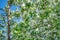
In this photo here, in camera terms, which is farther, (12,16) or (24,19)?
(12,16)

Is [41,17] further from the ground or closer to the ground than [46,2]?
closer to the ground

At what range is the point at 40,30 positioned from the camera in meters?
14.3

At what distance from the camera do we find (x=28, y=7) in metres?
14.7

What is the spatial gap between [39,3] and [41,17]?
4.22 ft

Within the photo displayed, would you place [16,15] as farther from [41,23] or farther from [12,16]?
[41,23]

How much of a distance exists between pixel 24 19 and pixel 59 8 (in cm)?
258

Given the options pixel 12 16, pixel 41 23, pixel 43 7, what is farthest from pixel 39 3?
pixel 12 16

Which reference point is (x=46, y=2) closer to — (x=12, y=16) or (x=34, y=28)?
(x=34, y=28)

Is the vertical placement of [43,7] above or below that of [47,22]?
above

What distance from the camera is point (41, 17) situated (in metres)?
14.1

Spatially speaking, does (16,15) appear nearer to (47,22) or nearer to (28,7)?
(28,7)

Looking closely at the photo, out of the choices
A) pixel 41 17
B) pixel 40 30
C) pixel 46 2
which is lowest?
pixel 40 30

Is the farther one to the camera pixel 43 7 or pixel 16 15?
pixel 16 15

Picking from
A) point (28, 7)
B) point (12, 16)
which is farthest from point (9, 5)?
point (28, 7)
